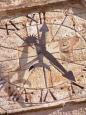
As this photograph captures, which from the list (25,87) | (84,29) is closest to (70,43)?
(84,29)

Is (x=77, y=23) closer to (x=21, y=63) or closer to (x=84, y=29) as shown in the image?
(x=84, y=29)

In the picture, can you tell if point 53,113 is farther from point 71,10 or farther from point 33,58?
point 71,10

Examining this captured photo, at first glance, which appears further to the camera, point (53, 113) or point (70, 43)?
point (70, 43)

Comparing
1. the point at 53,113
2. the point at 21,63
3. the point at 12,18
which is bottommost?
the point at 53,113

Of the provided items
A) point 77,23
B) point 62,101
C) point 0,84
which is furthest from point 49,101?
point 77,23

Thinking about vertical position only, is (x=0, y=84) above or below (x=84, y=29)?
below

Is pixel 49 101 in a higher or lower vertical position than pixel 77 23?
lower
